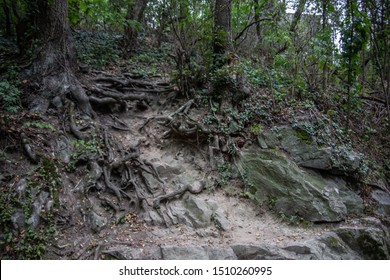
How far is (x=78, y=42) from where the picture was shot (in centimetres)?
916

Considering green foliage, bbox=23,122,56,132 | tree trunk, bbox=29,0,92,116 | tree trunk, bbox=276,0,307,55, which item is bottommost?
green foliage, bbox=23,122,56,132

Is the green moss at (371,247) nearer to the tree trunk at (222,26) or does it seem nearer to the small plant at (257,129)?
the small plant at (257,129)

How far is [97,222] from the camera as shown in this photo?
504 centimetres

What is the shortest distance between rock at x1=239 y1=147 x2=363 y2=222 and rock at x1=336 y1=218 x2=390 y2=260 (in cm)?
31

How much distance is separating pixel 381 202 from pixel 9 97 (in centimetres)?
786

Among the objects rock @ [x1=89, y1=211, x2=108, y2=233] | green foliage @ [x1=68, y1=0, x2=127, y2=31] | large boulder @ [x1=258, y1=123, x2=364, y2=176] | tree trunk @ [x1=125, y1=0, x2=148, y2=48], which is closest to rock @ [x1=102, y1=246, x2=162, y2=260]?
rock @ [x1=89, y1=211, x2=108, y2=233]

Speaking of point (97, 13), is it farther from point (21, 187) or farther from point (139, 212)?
point (139, 212)

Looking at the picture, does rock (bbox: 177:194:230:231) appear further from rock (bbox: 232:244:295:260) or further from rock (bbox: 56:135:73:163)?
rock (bbox: 56:135:73:163)

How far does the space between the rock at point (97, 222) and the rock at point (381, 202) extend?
5.36m

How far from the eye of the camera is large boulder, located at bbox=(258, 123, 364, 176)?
253 inches

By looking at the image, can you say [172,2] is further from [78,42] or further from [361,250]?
[361,250]

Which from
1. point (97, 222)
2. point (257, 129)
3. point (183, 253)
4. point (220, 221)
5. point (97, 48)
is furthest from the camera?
point (97, 48)

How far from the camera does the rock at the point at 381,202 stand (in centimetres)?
634

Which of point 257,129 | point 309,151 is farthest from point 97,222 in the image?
point 309,151
